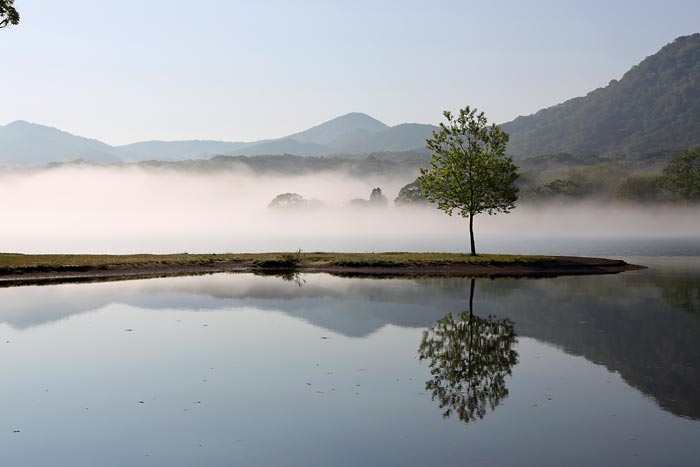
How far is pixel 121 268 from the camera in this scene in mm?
70125

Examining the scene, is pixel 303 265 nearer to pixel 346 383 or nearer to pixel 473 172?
pixel 473 172

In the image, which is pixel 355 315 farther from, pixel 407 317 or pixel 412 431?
pixel 412 431

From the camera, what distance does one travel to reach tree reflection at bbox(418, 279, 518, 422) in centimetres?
2280

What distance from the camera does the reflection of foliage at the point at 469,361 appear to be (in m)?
22.8

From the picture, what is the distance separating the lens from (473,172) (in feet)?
277

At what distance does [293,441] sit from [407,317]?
75.0 ft

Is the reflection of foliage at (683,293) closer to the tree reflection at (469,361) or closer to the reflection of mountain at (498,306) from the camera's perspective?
the reflection of mountain at (498,306)

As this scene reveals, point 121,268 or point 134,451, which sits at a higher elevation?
point 121,268

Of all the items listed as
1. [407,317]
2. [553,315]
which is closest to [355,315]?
[407,317]

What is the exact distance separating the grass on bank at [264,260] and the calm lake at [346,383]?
2273 cm

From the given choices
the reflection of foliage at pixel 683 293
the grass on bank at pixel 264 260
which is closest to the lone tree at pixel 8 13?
the grass on bank at pixel 264 260

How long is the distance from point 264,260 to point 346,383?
54.3 m

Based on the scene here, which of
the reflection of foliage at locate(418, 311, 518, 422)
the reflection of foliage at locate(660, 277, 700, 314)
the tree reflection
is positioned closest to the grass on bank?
the reflection of foliage at locate(660, 277, 700, 314)

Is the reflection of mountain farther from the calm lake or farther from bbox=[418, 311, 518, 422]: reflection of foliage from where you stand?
bbox=[418, 311, 518, 422]: reflection of foliage
